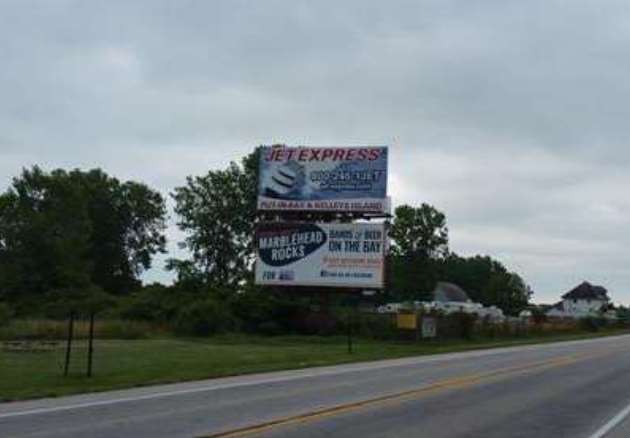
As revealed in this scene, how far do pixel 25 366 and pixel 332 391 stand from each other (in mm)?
8846

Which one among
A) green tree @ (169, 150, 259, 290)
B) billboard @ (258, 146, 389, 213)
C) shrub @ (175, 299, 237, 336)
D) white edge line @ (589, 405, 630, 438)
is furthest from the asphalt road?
green tree @ (169, 150, 259, 290)

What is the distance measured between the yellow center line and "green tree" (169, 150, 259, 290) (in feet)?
189

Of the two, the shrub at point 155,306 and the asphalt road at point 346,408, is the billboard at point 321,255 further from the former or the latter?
the asphalt road at point 346,408

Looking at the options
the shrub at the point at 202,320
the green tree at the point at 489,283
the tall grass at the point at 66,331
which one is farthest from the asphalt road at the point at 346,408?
the green tree at the point at 489,283

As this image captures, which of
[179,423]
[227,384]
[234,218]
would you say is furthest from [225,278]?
[179,423]

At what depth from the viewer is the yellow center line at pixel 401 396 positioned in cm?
1441

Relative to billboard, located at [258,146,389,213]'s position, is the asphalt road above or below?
below

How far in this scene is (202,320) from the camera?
2210 inches

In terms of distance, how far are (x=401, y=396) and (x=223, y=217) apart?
240ft

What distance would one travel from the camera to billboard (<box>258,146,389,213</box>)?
197 feet

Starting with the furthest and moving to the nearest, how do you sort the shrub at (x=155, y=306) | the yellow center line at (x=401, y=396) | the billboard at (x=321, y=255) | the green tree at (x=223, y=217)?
the green tree at (x=223, y=217) < the shrub at (x=155, y=306) < the billboard at (x=321, y=255) < the yellow center line at (x=401, y=396)

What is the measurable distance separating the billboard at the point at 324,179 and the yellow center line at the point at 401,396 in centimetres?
2464

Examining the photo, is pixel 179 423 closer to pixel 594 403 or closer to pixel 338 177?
pixel 594 403

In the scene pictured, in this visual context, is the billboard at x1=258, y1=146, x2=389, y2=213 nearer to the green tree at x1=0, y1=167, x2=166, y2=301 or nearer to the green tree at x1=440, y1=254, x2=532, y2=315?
the green tree at x1=0, y1=167, x2=166, y2=301
